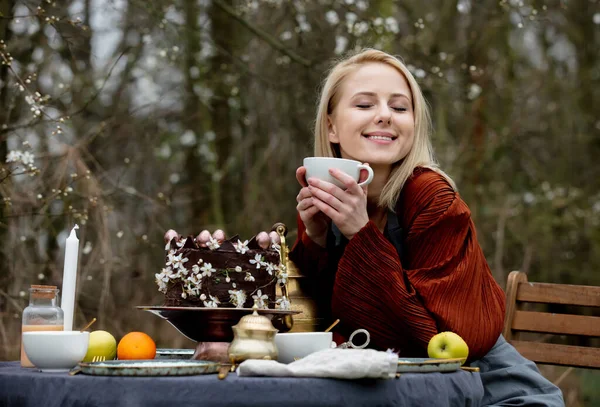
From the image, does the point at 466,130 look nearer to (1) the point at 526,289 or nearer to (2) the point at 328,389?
(1) the point at 526,289

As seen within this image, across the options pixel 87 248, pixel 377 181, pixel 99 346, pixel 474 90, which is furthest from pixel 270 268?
pixel 474 90

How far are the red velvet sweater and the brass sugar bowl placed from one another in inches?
22.0

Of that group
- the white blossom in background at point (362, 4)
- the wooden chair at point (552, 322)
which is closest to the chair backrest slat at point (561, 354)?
the wooden chair at point (552, 322)

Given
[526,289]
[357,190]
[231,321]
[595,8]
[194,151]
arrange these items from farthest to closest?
[595,8] < [194,151] < [526,289] < [357,190] < [231,321]

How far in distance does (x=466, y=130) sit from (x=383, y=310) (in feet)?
18.1

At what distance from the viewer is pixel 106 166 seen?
248 inches

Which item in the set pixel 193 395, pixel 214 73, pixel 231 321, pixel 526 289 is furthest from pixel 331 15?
pixel 193 395

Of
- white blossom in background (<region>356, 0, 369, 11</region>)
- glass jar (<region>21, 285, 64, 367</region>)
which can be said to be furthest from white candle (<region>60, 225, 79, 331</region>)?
white blossom in background (<region>356, 0, 369, 11</region>)

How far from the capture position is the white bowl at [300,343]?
1.90m

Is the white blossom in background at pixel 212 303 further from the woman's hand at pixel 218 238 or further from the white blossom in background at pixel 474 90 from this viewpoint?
the white blossom in background at pixel 474 90

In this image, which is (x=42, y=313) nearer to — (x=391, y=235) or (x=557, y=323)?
(x=391, y=235)

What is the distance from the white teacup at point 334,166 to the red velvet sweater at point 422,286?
0.47 feet

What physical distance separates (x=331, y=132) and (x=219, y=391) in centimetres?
142

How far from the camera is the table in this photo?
164 cm
